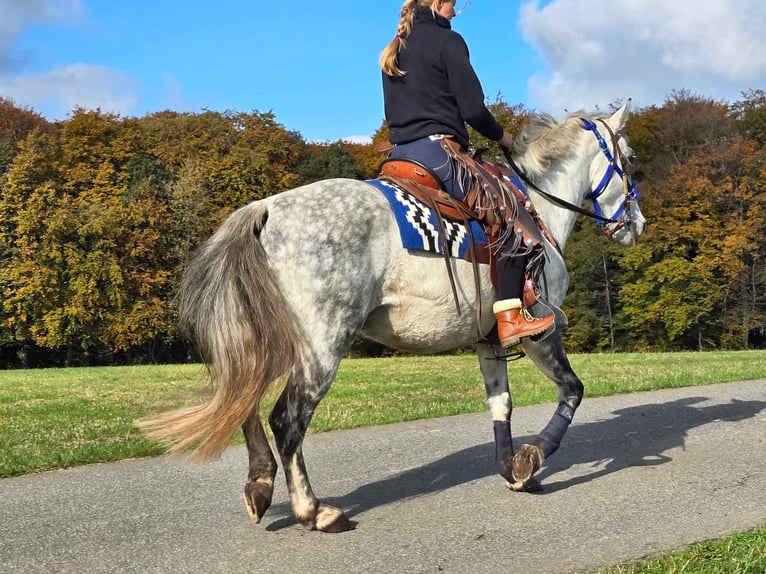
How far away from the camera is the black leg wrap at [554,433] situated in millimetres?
6055

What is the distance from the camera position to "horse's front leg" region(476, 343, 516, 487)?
20.7 feet

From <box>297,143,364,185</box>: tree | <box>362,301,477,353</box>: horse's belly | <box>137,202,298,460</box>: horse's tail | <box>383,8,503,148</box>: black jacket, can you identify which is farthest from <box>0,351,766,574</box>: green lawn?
<box>297,143,364,185</box>: tree

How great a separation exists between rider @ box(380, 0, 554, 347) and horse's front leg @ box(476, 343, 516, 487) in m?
0.69

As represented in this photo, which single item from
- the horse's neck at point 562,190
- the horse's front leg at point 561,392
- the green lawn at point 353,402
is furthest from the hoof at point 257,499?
the horse's neck at point 562,190

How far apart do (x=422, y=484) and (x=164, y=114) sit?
5552 centimetres

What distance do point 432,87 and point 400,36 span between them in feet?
1.50

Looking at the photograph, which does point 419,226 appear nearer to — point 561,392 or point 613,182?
point 561,392

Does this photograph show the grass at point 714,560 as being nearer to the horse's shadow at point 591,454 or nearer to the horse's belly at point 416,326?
the horse's shadow at point 591,454

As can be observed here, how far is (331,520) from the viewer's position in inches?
196

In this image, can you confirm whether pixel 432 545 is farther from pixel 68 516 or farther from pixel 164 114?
pixel 164 114

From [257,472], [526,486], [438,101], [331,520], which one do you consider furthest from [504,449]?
[438,101]

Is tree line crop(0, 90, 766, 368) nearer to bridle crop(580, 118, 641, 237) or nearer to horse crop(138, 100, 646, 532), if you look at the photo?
bridle crop(580, 118, 641, 237)

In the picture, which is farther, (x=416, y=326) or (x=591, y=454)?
(x=591, y=454)

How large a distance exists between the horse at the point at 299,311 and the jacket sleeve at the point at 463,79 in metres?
0.97
